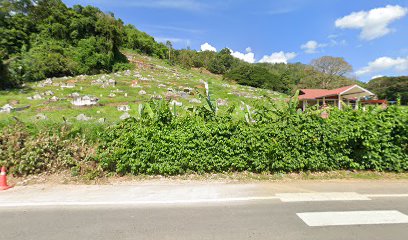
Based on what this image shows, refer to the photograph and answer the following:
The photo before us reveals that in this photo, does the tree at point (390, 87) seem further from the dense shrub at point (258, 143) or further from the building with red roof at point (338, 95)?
the dense shrub at point (258, 143)

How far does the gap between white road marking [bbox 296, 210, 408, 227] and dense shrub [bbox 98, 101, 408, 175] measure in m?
2.33

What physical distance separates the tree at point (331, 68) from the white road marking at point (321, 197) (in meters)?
60.5

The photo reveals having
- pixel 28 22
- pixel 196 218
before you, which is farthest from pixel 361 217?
pixel 28 22

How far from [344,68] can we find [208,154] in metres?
63.4

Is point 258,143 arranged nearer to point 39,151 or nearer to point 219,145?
point 219,145

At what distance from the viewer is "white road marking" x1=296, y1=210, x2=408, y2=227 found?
12.8 feet

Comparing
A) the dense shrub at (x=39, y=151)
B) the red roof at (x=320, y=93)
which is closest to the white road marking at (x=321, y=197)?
the dense shrub at (x=39, y=151)

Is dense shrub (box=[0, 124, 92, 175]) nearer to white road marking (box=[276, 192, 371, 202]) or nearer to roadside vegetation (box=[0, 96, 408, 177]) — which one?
roadside vegetation (box=[0, 96, 408, 177])

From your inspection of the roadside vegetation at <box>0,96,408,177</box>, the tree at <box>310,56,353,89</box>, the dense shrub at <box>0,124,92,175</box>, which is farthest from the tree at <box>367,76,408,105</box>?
the dense shrub at <box>0,124,92,175</box>

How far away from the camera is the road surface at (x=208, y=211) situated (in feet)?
11.8

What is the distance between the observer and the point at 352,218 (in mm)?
4039

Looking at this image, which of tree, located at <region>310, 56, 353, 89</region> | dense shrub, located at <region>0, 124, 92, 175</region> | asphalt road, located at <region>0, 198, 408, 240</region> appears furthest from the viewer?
tree, located at <region>310, 56, 353, 89</region>

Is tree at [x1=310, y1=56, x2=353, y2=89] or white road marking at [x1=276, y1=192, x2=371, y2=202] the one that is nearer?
white road marking at [x1=276, y1=192, x2=371, y2=202]

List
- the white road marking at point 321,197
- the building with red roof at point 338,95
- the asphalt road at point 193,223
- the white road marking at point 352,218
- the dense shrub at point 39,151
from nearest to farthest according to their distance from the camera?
the asphalt road at point 193,223, the white road marking at point 352,218, the white road marking at point 321,197, the dense shrub at point 39,151, the building with red roof at point 338,95
